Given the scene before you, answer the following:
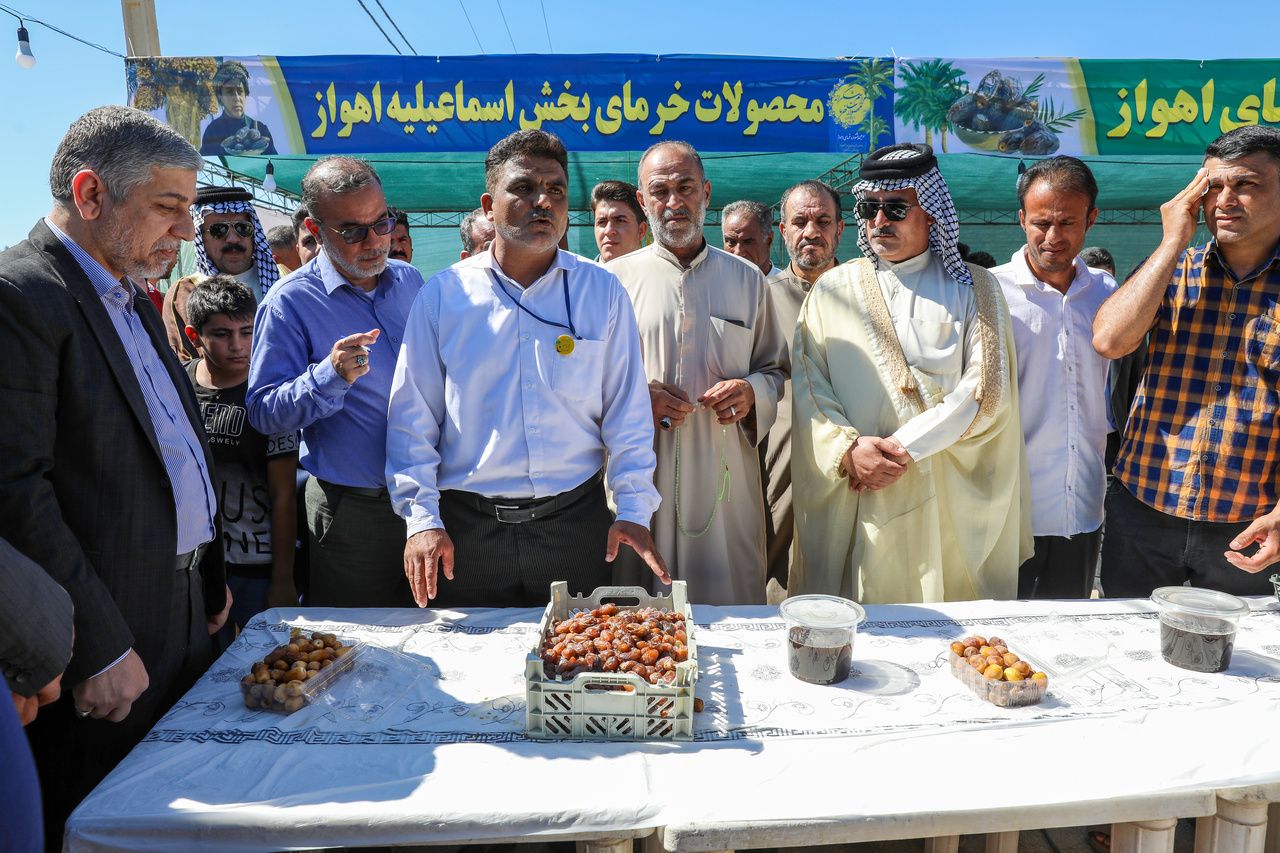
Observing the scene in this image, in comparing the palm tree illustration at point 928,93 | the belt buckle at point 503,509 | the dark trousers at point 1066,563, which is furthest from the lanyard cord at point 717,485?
the palm tree illustration at point 928,93

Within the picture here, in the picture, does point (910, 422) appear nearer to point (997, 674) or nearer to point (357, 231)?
point (997, 674)

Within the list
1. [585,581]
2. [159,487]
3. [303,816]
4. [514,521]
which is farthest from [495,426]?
[303,816]

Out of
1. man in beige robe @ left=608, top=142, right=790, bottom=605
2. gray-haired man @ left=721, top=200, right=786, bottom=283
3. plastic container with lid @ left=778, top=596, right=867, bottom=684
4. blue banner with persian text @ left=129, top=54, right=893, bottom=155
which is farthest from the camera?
blue banner with persian text @ left=129, top=54, right=893, bottom=155

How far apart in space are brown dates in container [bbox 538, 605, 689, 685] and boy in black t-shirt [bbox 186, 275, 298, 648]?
1.34m

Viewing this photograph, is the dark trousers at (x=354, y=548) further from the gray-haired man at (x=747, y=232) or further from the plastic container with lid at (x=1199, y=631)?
the gray-haired man at (x=747, y=232)

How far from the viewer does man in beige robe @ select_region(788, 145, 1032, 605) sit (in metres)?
2.46

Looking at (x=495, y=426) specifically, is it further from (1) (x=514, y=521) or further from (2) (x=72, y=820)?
(2) (x=72, y=820)

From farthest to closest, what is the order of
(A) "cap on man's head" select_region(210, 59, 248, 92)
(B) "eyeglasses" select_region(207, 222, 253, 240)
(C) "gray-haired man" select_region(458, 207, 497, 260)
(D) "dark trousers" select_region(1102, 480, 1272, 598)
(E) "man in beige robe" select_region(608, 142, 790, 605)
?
(A) "cap on man's head" select_region(210, 59, 248, 92)
(C) "gray-haired man" select_region(458, 207, 497, 260)
(B) "eyeglasses" select_region(207, 222, 253, 240)
(E) "man in beige robe" select_region(608, 142, 790, 605)
(D) "dark trousers" select_region(1102, 480, 1272, 598)

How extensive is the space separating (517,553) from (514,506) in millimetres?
145

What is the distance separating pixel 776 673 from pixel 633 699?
442mm

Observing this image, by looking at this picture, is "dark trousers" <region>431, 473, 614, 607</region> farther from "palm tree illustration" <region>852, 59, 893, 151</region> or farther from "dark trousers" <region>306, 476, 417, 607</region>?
"palm tree illustration" <region>852, 59, 893, 151</region>

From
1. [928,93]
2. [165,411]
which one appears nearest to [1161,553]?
[165,411]

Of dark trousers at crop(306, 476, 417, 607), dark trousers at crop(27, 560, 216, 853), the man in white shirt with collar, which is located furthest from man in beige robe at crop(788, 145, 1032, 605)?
dark trousers at crop(27, 560, 216, 853)

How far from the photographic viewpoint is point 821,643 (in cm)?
171
